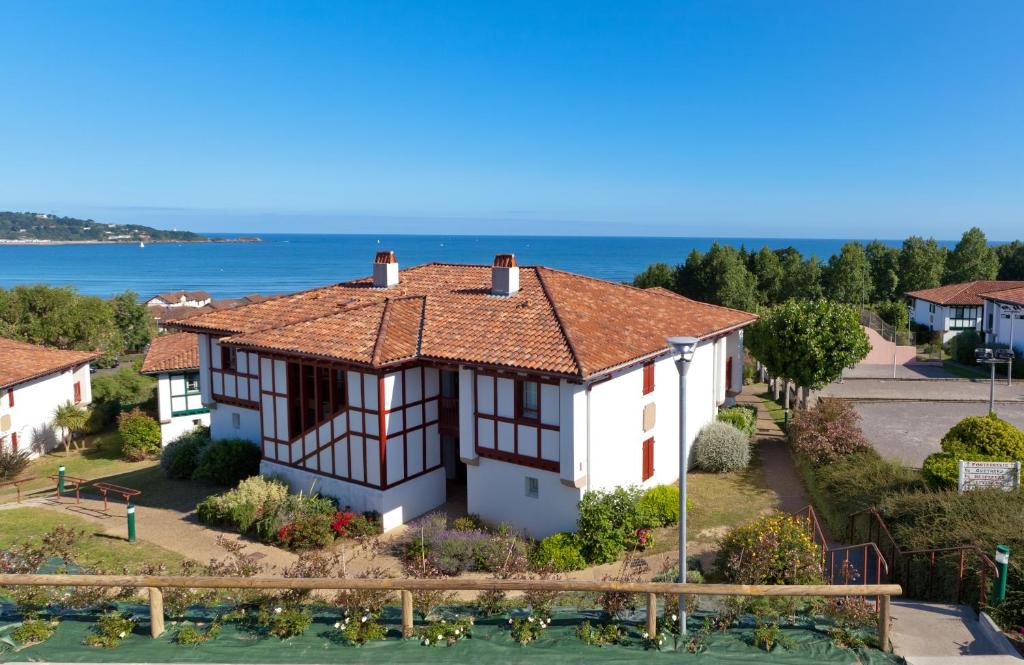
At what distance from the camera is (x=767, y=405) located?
32969 millimetres

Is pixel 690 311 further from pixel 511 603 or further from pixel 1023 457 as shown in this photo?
pixel 511 603

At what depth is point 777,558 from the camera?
1259 centimetres

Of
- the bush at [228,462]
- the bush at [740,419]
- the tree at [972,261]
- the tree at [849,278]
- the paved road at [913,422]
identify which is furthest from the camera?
the tree at [972,261]

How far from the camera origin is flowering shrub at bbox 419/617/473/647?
9594mm

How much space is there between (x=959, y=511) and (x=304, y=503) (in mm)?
15259

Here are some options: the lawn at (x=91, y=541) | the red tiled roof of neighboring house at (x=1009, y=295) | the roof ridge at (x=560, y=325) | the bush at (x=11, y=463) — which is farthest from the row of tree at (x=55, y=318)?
the red tiled roof of neighboring house at (x=1009, y=295)

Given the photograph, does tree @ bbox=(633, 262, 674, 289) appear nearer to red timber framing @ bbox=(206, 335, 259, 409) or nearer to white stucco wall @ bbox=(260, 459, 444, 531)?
red timber framing @ bbox=(206, 335, 259, 409)

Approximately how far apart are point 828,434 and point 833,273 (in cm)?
5445

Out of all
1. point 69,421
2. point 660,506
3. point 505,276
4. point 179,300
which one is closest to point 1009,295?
point 660,506

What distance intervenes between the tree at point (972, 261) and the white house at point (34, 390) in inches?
2985

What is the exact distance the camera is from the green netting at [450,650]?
921 centimetres

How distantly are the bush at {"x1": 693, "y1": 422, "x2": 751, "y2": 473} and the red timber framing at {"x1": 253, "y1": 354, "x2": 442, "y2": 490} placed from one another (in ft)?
29.1

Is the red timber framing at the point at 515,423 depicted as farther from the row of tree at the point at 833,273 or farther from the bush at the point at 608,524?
the row of tree at the point at 833,273

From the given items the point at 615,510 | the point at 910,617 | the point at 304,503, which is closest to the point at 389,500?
the point at 304,503
